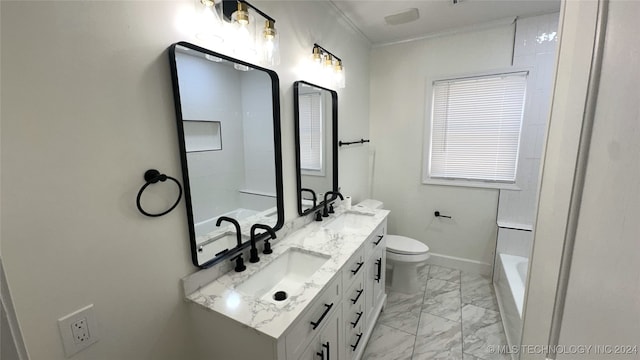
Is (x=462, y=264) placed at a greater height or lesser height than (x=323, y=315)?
lesser

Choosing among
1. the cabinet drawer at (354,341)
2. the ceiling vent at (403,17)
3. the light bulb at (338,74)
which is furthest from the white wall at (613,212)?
the ceiling vent at (403,17)

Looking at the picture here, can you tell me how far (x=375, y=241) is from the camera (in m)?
2.03

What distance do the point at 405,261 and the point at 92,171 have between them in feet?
7.92

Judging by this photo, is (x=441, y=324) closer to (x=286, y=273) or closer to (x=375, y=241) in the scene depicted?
(x=375, y=241)

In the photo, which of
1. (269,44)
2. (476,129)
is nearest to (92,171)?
(269,44)

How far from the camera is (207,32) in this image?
1.13 metres

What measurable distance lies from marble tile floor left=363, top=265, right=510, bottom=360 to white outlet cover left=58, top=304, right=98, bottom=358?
5.48ft

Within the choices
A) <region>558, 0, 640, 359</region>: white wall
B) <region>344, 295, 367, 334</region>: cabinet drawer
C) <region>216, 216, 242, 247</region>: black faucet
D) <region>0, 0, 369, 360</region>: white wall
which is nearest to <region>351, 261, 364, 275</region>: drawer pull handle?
<region>344, 295, 367, 334</region>: cabinet drawer

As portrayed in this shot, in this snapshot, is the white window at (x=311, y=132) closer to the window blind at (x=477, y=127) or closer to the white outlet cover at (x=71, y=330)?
the white outlet cover at (x=71, y=330)

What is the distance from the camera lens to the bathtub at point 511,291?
5.95 feet

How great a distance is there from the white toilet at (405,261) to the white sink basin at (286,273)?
4.16 feet

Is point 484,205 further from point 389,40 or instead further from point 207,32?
point 207,32

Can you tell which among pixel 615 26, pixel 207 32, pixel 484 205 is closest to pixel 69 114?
pixel 207 32

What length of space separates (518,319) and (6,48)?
2.68 metres
